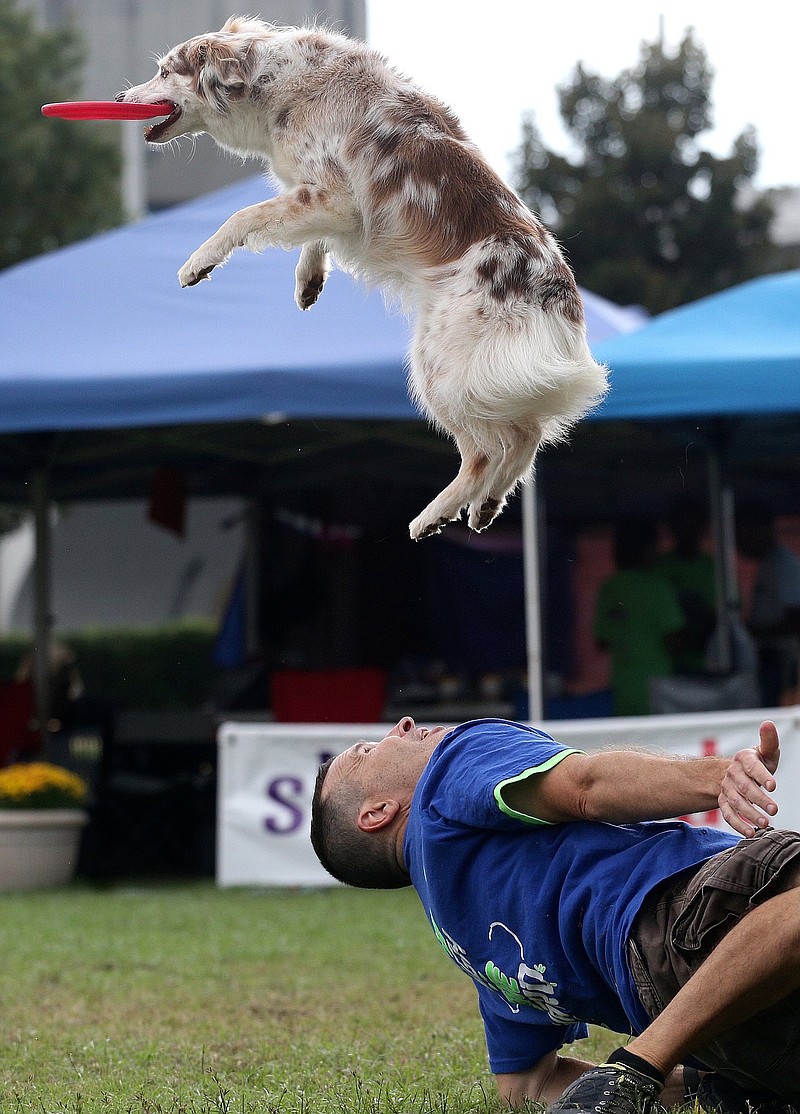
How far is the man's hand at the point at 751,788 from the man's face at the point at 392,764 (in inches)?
25.3

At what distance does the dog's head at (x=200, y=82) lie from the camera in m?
2.23

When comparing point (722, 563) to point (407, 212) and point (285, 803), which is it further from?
point (407, 212)

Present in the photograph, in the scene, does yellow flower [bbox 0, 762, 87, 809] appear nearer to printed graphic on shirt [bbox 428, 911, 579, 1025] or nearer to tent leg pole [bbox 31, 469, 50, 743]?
tent leg pole [bbox 31, 469, 50, 743]

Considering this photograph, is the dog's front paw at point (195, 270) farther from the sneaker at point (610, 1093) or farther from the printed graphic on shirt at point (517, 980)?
the sneaker at point (610, 1093)

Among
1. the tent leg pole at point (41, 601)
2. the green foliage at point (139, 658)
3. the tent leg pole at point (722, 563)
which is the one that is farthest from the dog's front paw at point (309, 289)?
the green foliage at point (139, 658)

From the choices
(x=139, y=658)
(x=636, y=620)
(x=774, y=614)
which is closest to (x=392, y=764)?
(x=636, y=620)

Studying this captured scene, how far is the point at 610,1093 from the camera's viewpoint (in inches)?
84.8

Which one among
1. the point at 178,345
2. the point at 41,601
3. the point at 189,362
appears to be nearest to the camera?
the point at 189,362

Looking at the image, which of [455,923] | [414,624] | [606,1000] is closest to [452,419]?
[455,923]

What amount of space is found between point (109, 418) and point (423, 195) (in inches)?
187

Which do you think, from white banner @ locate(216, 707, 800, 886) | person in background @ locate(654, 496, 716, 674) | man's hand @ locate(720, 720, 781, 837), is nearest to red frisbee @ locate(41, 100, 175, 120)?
man's hand @ locate(720, 720, 781, 837)

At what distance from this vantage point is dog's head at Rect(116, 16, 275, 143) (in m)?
2.23

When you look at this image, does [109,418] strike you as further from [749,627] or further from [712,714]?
[749,627]

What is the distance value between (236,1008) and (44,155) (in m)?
14.6
